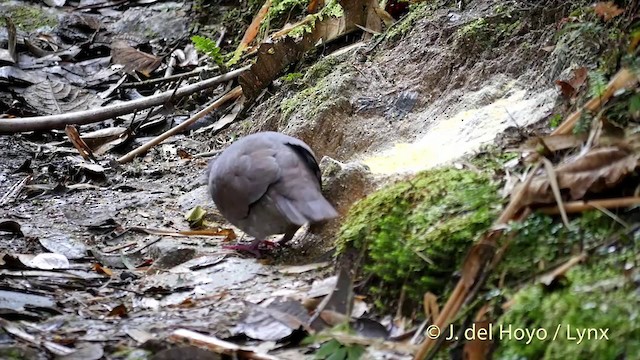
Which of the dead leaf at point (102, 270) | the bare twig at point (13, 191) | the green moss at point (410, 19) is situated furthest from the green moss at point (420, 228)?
the bare twig at point (13, 191)

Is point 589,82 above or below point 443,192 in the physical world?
above

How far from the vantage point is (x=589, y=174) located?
238 centimetres

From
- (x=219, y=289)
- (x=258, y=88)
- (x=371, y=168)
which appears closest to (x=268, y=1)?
(x=258, y=88)

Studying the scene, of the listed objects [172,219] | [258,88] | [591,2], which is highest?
[591,2]

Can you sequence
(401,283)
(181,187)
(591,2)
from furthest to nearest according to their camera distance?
(181,187) < (591,2) < (401,283)

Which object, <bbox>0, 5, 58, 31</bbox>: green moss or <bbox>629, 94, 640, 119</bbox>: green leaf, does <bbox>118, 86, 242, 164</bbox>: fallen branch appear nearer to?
<bbox>0, 5, 58, 31</bbox>: green moss

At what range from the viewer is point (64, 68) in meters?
6.88

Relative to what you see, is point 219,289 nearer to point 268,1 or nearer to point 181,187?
point 181,187

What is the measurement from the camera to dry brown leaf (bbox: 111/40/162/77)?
22.1 feet

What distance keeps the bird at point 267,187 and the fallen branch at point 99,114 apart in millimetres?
2174

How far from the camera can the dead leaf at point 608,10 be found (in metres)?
3.14

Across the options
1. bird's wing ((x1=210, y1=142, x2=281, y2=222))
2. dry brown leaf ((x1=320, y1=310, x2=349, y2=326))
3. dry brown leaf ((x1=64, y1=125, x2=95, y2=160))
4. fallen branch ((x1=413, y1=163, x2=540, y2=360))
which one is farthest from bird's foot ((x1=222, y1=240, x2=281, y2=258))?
dry brown leaf ((x1=64, y1=125, x2=95, y2=160))

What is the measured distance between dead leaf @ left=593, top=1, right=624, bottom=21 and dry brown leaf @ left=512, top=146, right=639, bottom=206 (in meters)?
0.94

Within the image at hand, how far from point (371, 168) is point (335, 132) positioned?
72 centimetres
